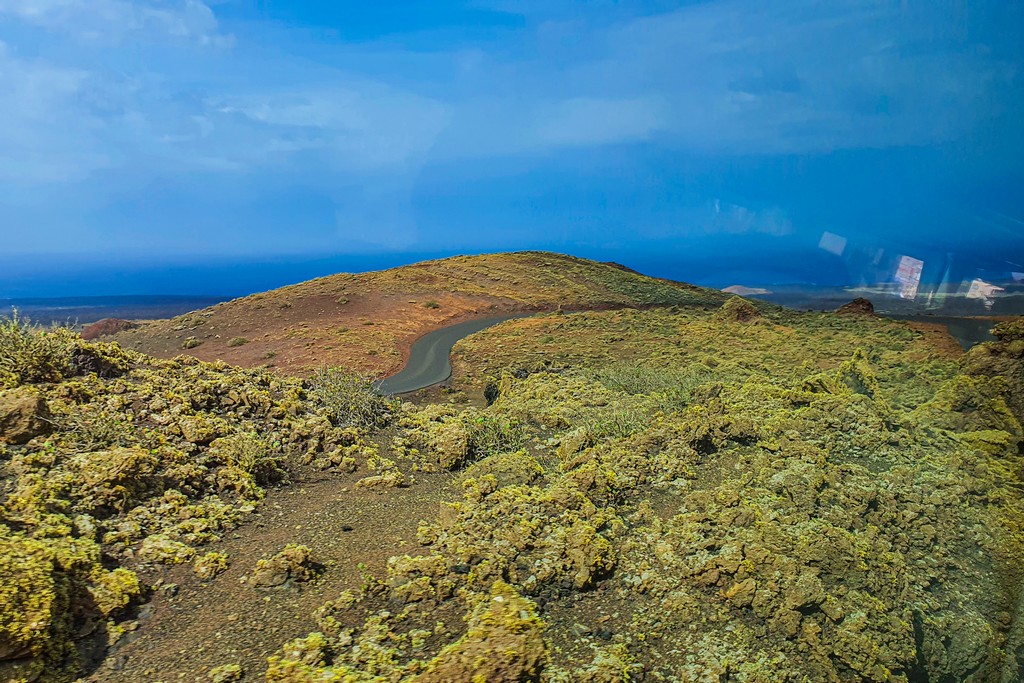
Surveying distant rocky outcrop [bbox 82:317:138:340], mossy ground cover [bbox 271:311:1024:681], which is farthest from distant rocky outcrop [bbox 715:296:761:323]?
distant rocky outcrop [bbox 82:317:138:340]

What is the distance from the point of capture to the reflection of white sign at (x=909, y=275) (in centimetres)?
567

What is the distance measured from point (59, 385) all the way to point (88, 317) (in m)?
12.7

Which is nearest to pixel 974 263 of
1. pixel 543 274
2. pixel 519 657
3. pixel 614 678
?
pixel 614 678

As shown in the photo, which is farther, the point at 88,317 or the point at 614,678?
the point at 88,317

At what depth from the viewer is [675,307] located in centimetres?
1645

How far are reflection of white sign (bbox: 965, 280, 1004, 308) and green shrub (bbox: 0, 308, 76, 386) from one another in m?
10.1

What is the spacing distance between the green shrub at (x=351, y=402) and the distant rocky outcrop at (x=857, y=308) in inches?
262

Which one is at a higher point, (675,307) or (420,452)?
(675,307)

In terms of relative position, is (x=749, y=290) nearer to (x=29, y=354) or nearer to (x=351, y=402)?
(x=351, y=402)

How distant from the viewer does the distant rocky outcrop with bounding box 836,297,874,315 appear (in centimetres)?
757

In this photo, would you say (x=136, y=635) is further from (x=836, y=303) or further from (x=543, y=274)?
(x=543, y=274)

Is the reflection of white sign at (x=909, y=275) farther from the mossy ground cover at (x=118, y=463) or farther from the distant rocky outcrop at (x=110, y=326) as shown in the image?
the distant rocky outcrop at (x=110, y=326)

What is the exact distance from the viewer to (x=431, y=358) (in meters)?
15.6

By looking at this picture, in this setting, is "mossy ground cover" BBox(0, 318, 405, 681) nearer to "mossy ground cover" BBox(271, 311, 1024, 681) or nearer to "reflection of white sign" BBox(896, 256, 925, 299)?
"mossy ground cover" BBox(271, 311, 1024, 681)
